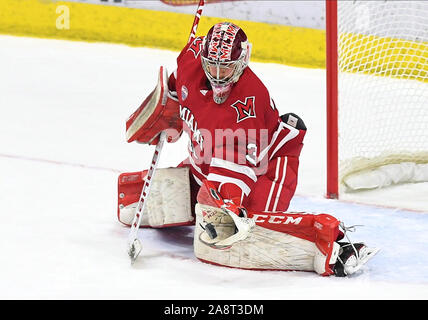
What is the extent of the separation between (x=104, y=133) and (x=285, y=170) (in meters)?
1.77

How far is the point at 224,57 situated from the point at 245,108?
7.0 inches

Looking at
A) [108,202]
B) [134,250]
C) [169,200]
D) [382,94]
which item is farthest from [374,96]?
[134,250]

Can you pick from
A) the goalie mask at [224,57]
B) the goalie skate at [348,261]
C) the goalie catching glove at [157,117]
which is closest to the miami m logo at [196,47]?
the goalie catching glove at [157,117]

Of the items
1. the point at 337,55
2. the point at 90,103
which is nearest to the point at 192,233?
the point at 337,55

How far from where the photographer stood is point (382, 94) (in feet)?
15.3

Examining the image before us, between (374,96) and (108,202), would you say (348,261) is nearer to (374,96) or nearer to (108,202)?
(108,202)

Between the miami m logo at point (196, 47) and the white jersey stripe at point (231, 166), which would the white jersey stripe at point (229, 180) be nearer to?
the white jersey stripe at point (231, 166)

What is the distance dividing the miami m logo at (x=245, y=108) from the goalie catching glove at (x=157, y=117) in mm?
390

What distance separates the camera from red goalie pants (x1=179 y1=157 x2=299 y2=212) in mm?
3316

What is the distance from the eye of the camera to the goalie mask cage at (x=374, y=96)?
4.03 metres

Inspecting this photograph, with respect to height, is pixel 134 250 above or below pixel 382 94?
below

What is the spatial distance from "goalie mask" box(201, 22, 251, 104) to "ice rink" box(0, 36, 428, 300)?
1.94 feet

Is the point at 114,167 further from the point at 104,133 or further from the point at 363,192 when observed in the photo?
the point at 363,192

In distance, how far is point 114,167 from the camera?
14.5ft
